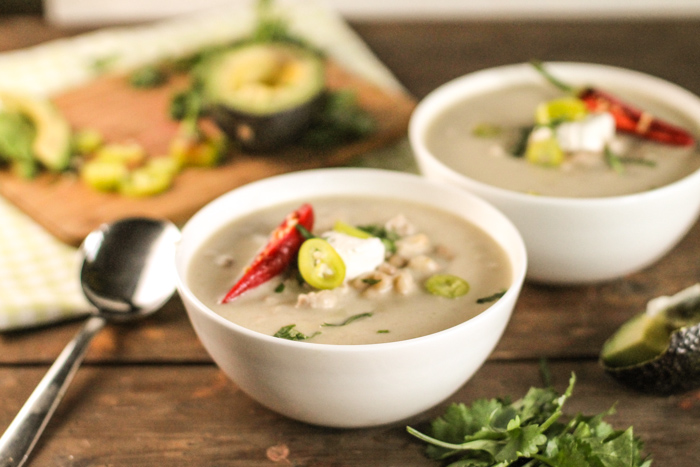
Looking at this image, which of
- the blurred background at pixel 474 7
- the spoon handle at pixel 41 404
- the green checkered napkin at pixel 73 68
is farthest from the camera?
the blurred background at pixel 474 7

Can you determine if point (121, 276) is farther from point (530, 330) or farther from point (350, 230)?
point (530, 330)

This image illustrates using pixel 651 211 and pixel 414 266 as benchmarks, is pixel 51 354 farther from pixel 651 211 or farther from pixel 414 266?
pixel 651 211

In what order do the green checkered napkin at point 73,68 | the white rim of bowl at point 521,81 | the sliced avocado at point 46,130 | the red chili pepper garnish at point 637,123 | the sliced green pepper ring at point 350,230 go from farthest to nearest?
the sliced avocado at point 46,130 < the red chili pepper garnish at point 637,123 < the green checkered napkin at point 73,68 < the white rim of bowl at point 521,81 < the sliced green pepper ring at point 350,230

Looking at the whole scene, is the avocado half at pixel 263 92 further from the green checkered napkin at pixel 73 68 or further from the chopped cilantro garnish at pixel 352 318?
the chopped cilantro garnish at pixel 352 318

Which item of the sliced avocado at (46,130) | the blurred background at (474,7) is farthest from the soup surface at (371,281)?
the blurred background at (474,7)

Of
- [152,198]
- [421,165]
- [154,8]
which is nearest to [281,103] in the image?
[152,198]

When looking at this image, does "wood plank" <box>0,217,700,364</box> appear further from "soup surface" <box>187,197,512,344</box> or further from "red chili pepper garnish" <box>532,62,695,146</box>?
"red chili pepper garnish" <box>532,62,695,146</box>

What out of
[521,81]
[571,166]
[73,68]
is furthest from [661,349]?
[73,68]
